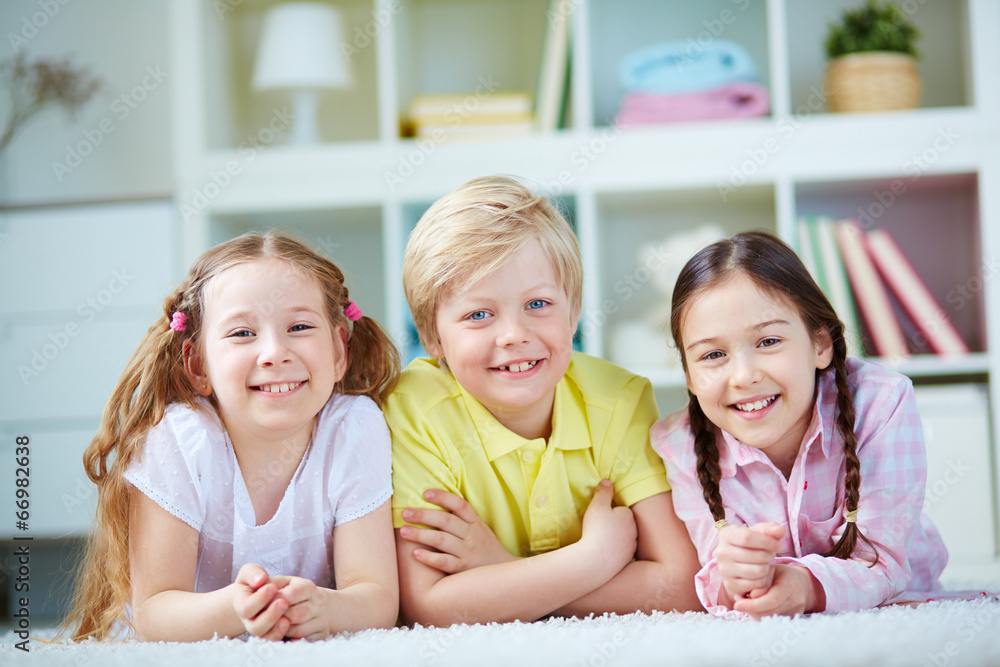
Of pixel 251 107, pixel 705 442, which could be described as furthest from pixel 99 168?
pixel 705 442

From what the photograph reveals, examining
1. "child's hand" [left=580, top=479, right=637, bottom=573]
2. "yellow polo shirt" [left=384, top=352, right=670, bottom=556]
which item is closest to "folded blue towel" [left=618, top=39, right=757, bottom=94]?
"yellow polo shirt" [left=384, top=352, right=670, bottom=556]

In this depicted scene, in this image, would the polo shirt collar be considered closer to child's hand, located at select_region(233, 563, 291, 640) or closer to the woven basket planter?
child's hand, located at select_region(233, 563, 291, 640)

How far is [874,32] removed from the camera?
6.36ft

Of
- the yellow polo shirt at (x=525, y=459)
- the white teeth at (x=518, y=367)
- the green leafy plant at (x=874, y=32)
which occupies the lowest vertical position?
the yellow polo shirt at (x=525, y=459)

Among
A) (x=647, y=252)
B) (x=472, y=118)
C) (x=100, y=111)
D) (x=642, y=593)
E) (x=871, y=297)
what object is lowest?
(x=642, y=593)

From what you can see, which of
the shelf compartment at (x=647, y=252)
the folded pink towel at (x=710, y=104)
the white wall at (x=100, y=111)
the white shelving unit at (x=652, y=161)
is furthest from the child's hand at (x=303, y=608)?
the white wall at (x=100, y=111)

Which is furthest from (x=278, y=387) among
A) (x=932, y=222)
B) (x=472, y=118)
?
(x=932, y=222)

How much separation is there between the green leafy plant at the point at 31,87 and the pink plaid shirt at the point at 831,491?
189 centimetres

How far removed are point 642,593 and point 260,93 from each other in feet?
5.89

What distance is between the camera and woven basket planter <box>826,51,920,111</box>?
1.91 m

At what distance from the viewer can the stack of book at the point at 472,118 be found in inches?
78.5

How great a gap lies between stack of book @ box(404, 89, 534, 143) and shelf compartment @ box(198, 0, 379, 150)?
1.26 feet

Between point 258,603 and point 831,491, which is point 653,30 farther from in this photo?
point 258,603

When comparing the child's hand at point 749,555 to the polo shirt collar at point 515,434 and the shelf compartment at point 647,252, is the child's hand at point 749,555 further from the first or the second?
the shelf compartment at point 647,252
